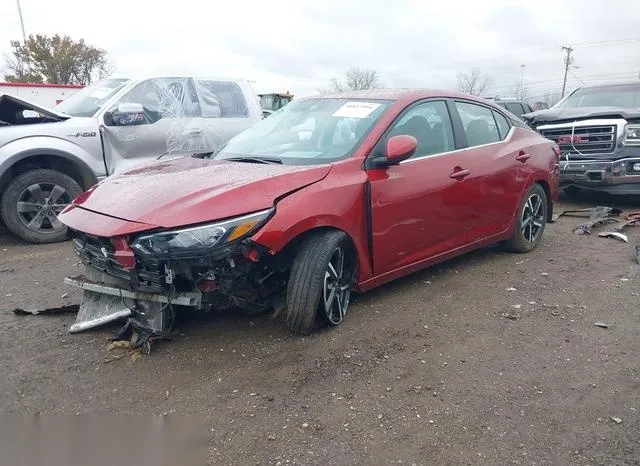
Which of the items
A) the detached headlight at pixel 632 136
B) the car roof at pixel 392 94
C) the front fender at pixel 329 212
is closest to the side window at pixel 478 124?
the car roof at pixel 392 94

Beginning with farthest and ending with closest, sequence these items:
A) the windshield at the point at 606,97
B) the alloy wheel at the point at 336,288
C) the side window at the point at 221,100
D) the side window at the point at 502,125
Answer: the windshield at the point at 606,97, the side window at the point at 221,100, the side window at the point at 502,125, the alloy wheel at the point at 336,288

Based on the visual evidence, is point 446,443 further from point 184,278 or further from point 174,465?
point 184,278

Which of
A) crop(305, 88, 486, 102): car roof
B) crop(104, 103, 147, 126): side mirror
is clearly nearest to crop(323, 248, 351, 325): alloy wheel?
crop(305, 88, 486, 102): car roof

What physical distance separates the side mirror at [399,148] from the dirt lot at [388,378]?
1139mm

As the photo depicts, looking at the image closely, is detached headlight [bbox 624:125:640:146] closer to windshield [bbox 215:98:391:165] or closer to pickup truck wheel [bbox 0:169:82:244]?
windshield [bbox 215:98:391:165]

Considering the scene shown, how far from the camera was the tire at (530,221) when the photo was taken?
5.48m

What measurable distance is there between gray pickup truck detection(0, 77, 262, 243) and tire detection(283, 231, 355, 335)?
280 centimetres

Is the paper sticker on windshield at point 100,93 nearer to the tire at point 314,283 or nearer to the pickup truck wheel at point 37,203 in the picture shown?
the pickup truck wheel at point 37,203

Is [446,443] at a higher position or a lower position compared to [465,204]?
lower

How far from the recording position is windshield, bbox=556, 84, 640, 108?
9053 millimetres

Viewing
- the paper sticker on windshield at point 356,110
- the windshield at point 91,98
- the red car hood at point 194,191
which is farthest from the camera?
the windshield at point 91,98

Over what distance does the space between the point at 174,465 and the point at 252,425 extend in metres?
0.42

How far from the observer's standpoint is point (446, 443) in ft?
8.38

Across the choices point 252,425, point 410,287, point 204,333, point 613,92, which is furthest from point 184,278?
point 613,92
